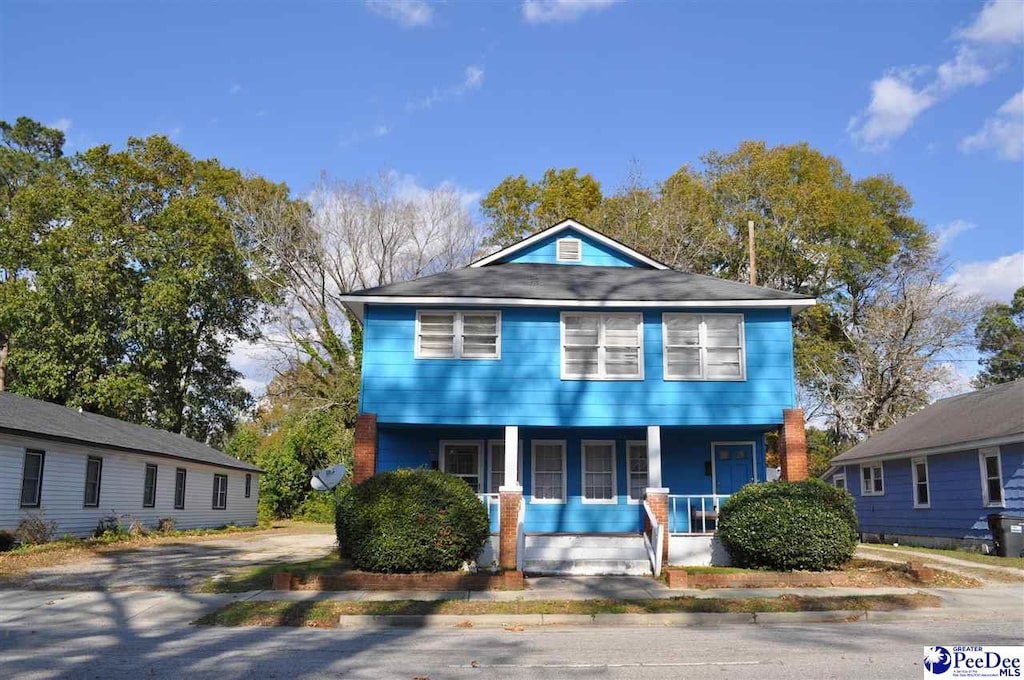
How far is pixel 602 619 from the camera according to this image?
11266 mm

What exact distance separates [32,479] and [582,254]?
1570 centimetres

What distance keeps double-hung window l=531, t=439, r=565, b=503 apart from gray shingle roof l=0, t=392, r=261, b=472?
12.9 metres

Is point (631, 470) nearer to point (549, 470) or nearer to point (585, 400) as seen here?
point (549, 470)

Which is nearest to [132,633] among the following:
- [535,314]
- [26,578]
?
[26,578]

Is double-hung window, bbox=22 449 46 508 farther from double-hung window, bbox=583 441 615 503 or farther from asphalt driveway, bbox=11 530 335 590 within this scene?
double-hung window, bbox=583 441 615 503

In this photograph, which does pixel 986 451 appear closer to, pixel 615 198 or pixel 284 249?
pixel 615 198

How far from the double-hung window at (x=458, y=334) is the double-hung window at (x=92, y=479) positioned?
13003 millimetres

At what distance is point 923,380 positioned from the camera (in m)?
36.3

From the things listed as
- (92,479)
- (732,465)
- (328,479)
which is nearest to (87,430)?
(92,479)

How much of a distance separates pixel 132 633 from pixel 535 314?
10.2 meters

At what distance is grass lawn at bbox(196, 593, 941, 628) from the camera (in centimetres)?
1126

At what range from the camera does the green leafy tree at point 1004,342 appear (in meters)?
49.1

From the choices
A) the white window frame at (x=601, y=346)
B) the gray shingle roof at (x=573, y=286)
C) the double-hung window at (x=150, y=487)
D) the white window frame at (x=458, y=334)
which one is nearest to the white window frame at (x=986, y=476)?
the gray shingle roof at (x=573, y=286)

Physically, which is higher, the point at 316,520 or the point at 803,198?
the point at 803,198
